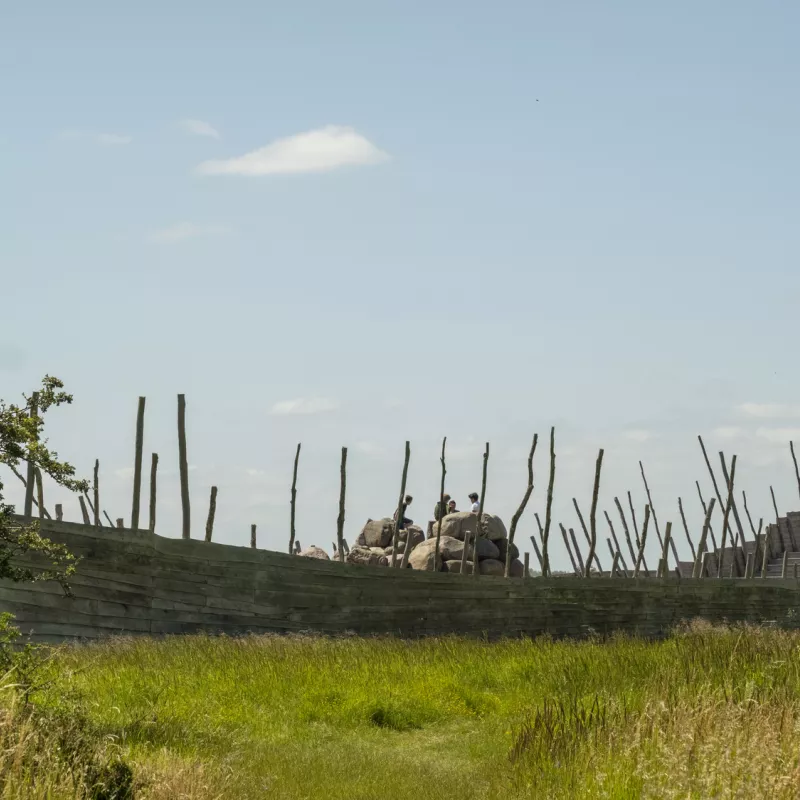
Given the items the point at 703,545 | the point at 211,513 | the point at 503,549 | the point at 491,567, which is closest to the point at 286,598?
the point at 211,513

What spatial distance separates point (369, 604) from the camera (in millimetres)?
18094

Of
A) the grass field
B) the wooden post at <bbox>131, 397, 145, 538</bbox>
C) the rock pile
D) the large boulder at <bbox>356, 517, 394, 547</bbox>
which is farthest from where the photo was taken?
the large boulder at <bbox>356, 517, 394, 547</bbox>

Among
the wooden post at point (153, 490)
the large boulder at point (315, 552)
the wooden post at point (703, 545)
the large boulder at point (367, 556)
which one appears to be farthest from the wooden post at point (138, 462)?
the wooden post at point (703, 545)

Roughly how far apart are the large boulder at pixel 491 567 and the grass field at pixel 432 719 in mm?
8636

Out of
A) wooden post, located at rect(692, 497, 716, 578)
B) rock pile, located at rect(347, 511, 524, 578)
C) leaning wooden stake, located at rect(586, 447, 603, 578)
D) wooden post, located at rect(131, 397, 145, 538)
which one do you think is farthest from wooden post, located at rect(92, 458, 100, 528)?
wooden post, located at rect(692, 497, 716, 578)

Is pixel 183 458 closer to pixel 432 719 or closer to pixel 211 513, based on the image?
pixel 211 513

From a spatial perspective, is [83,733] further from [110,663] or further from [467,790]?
[110,663]

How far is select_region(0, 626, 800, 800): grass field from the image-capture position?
5.92 m

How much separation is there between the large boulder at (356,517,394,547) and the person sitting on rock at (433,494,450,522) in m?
1.55

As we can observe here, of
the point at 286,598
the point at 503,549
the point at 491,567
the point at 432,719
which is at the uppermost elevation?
the point at 503,549

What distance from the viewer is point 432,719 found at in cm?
1019

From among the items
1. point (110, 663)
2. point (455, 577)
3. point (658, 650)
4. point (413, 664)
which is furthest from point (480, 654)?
point (455, 577)

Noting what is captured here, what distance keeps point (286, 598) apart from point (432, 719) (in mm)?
7146

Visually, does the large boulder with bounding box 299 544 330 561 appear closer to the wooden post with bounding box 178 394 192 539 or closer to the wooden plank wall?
the wooden plank wall
